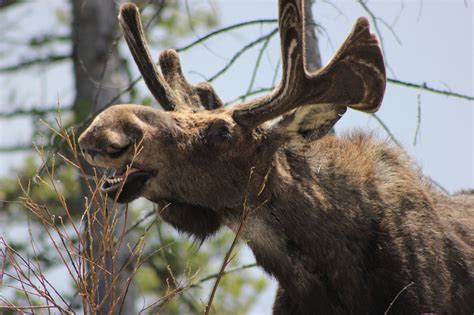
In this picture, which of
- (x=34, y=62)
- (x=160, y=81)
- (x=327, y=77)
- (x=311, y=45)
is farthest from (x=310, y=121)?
(x=34, y=62)

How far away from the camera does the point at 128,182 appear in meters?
6.39

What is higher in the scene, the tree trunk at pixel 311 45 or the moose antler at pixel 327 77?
the tree trunk at pixel 311 45

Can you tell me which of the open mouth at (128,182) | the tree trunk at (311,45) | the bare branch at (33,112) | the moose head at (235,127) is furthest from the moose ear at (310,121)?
the bare branch at (33,112)

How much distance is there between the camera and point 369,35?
629 cm

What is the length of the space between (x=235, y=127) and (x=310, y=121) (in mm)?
476

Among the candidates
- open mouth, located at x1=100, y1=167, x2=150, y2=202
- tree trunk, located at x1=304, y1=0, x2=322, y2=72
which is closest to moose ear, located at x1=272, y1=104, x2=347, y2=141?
open mouth, located at x1=100, y1=167, x2=150, y2=202

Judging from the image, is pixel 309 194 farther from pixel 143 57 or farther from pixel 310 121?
pixel 143 57

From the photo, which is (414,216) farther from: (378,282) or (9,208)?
(9,208)

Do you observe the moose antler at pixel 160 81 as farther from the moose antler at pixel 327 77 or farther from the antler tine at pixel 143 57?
the moose antler at pixel 327 77

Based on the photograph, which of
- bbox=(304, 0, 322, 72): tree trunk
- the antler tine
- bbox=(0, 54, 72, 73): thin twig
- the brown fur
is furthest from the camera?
bbox=(0, 54, 72, 73): thin twig

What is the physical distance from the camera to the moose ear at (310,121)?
6691 mm

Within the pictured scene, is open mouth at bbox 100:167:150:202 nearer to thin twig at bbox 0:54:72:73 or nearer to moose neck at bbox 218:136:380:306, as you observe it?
moose neck at bbox 218:136:380:306

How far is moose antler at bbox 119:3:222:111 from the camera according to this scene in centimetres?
720

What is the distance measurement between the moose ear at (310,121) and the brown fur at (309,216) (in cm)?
4
